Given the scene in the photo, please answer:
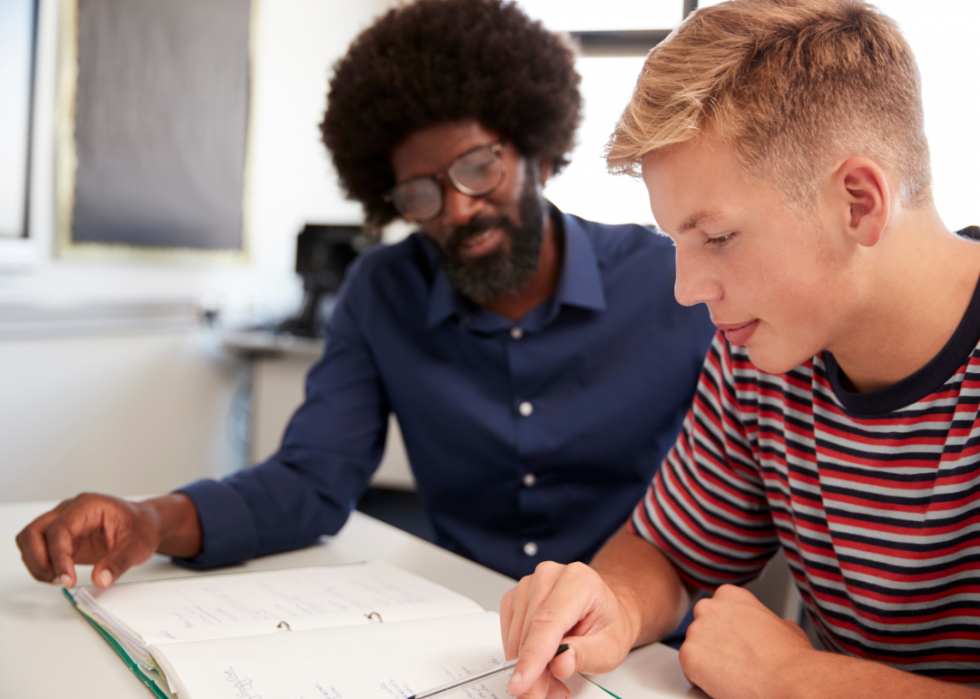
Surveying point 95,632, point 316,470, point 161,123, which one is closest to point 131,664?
point 95,632

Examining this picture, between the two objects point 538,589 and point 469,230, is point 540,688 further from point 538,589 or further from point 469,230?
point 469,230

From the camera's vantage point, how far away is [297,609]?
0.82 m

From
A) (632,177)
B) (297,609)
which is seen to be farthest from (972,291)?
(297,609)

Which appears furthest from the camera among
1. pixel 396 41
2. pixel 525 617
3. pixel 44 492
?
pixel 44 492

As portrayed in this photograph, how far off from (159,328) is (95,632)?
2.34 metres

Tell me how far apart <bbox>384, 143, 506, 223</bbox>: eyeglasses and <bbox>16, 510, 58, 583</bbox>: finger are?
0.78 m

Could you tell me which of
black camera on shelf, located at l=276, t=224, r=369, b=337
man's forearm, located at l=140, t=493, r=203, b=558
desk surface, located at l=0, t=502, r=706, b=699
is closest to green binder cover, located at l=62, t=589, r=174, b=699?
desk surface, located at l=0, t=502, r=706, b=699

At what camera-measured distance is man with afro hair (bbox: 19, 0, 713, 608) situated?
134 centimetres

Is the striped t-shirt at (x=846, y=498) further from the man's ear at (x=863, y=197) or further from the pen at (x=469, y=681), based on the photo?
the pen at (x=469, y=681)

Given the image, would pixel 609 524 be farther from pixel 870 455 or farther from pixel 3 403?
pixel 3 403

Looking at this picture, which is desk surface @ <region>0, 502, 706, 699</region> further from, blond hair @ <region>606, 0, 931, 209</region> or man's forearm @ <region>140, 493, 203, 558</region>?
blond hair @ <region>606, 0, 931, 209</region>

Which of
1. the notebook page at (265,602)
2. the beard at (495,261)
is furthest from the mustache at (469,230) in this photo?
the notebook page at (265,602)

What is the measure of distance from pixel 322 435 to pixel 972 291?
0.94 m

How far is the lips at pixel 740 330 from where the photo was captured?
0.79 metres
